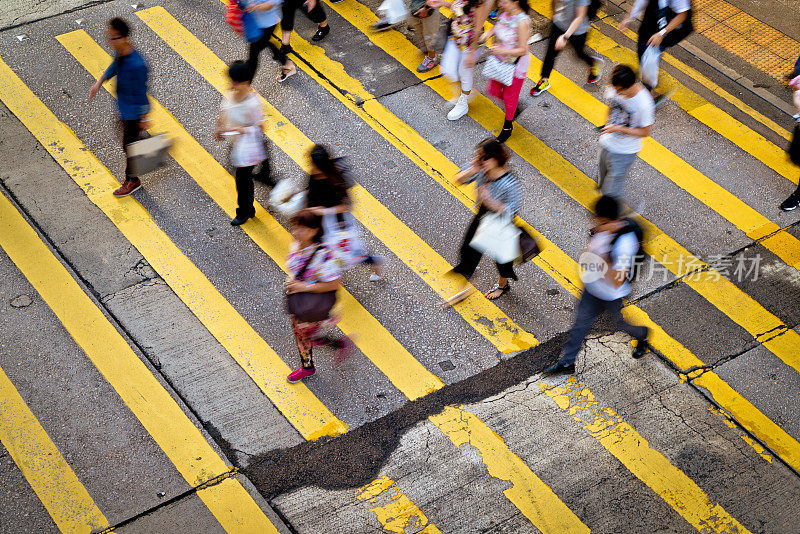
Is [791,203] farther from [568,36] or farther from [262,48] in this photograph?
[262,48]

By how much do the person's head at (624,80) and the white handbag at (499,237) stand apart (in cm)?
156

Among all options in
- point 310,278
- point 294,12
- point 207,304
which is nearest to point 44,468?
point 207,304

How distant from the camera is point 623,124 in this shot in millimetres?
7039

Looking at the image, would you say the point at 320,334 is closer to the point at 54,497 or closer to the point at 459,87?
the point at 54,497

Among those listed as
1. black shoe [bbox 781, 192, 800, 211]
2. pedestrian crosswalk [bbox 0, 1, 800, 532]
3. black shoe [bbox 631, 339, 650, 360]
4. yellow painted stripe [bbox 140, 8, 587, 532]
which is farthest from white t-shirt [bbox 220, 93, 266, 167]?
black shoe [bbox 781, 192, 800, 211]

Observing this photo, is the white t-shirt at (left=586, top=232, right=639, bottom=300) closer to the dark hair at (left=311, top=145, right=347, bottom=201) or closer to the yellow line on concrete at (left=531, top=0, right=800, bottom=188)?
the dark hair at (left=311, top=145, right=347, bottom=201)

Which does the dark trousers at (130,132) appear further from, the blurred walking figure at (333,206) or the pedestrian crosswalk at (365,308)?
the blurred walking figure at (333,206)

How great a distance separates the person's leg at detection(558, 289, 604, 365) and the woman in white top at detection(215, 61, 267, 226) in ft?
10.5

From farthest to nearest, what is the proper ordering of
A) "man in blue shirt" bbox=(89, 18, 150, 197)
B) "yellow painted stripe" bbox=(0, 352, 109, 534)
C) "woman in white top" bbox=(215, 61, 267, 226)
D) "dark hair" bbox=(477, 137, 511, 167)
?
"man in blue shirt" bbox=(89, 18, 150, 197) < "woman in white top" bbox=(215, 61, 267, 226) < "dark hair" bbox=(477, 137, 511, 167) < "yellow painted stripe" bbox=(0, 352, 109, 534)

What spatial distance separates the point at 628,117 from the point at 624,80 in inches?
16.6

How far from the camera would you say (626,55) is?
33.0 ft

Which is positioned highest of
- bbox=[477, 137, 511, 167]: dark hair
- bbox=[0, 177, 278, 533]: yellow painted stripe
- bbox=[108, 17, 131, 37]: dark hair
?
bbox=[108, 17, 131, 37]: dark hair

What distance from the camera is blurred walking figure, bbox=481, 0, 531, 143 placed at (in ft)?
25.7

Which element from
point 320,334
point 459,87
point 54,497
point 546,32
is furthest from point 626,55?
point 54,497
